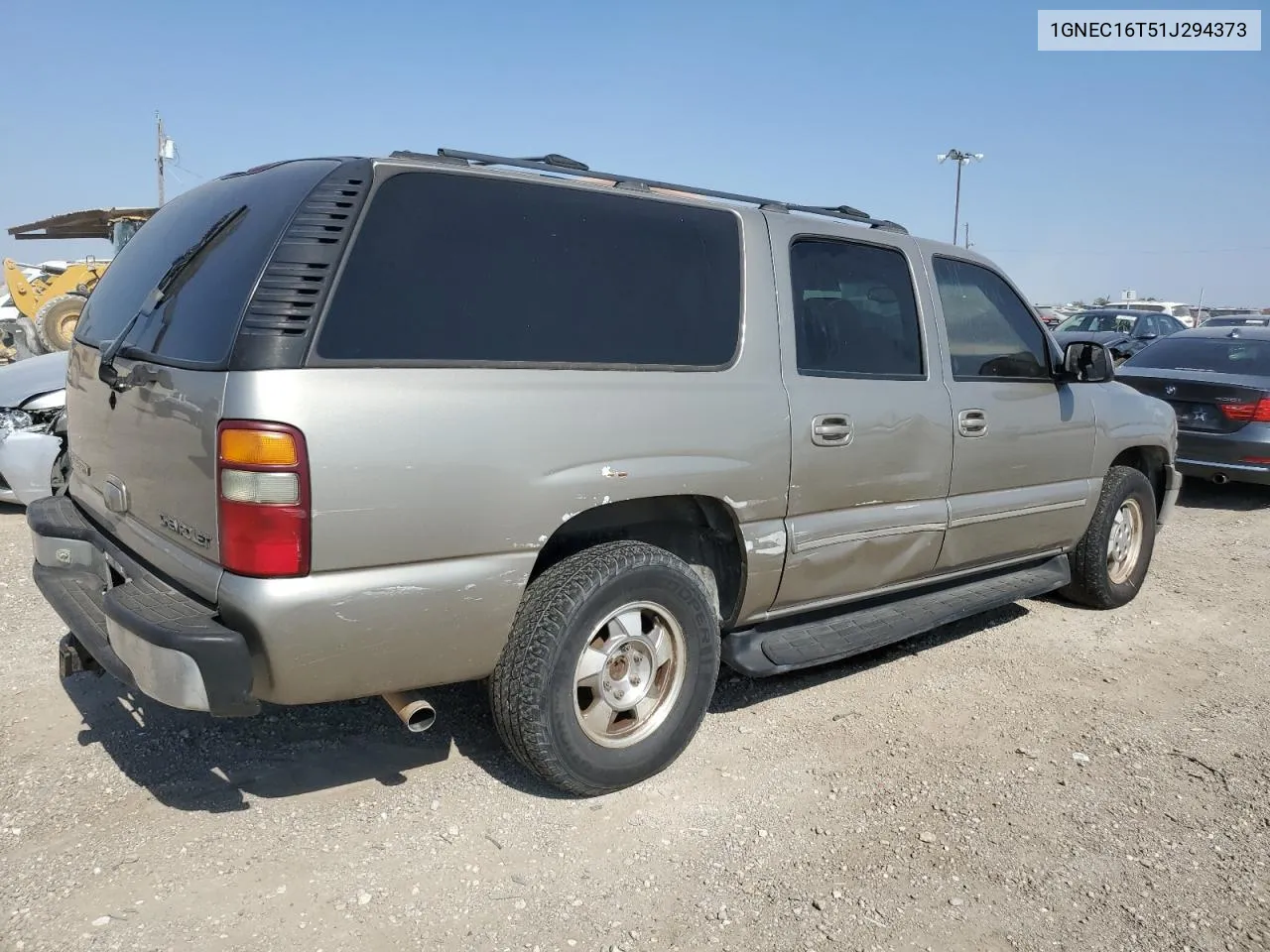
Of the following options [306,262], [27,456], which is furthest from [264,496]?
[27,456]

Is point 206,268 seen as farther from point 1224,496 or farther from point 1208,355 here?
point 1224,496

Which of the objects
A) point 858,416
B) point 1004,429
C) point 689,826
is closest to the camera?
point 689,826

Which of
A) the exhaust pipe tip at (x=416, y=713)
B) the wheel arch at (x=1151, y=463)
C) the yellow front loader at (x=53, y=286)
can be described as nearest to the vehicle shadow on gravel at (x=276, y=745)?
the exhaust pipe tip at (x=416, y=713)

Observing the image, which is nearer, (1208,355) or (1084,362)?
(1084,362)

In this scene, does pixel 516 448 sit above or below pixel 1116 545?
above

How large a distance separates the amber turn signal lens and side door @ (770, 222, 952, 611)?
70.7 inches

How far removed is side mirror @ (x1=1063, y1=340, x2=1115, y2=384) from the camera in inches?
187

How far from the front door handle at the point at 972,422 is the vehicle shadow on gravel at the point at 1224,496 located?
5.57m

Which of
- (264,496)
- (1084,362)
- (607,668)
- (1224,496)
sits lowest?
(1224,496)

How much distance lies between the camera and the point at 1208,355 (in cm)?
914

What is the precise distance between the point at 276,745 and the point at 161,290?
163cm

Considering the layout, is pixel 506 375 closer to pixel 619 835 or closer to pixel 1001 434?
pixel 619 835

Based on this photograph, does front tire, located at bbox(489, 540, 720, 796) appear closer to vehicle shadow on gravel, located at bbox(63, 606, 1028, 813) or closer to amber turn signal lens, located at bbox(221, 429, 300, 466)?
vehicle shadow on gravel, located at bbox(63, 606, 1028, 813)

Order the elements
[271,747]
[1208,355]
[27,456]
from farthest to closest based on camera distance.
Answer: [1208,355], [27,456], [271,747]
